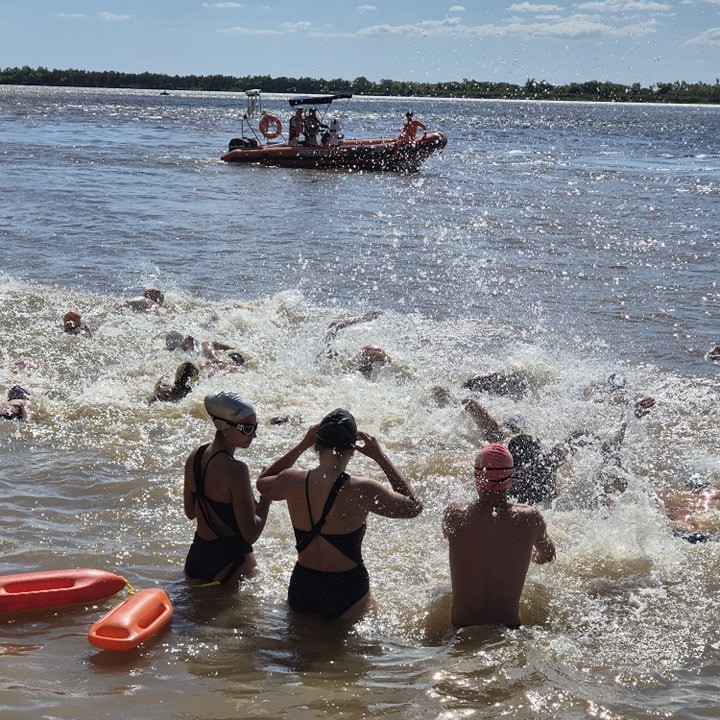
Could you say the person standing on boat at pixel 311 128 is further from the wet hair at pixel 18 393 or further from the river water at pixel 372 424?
the wet hair at pixel 18 393

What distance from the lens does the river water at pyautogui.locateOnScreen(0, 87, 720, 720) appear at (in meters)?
4.66

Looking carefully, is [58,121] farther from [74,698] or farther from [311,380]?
[74,698]

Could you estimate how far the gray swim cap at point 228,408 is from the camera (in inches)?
202

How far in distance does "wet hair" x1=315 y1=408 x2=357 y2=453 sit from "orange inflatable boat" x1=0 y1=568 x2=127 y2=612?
1.51 m

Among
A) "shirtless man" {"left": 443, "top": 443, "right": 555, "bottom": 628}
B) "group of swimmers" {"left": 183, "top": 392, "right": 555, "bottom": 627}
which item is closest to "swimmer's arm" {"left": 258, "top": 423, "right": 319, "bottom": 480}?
"group of swimmers" {"left": 183, "top": 392, "right": 555, "bottom": 627}

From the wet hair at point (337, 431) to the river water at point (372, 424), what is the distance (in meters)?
1.00

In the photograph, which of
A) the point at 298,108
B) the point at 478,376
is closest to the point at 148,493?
the point at 478,376

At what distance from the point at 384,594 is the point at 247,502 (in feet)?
3.67

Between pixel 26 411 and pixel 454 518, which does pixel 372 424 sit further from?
→ pixel 454 518

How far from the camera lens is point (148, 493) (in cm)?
734

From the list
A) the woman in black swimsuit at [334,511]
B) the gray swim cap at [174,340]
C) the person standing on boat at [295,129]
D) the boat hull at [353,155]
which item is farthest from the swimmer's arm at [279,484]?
the person standing on boat at [295,129]

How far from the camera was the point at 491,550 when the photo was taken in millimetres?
4980

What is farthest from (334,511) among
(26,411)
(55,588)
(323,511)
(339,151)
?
(339,151)

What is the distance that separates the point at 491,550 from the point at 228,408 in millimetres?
1510
